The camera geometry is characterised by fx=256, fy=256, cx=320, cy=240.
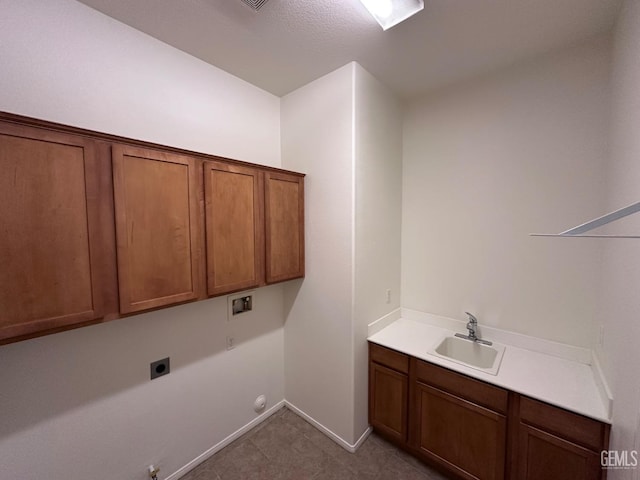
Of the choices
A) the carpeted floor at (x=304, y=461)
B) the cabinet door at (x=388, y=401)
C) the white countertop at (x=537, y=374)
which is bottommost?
the carpeted floor at (x=304, y=461)

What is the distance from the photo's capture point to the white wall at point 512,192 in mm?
1612

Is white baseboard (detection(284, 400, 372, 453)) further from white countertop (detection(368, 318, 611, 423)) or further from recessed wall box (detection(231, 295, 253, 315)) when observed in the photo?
recessed wall box (detection(231, 295, 253, 315))

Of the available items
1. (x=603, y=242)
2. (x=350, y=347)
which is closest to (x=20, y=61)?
(x=350, y=347)

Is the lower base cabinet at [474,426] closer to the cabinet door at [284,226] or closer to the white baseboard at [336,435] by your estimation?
the white baseboard at [336,435]

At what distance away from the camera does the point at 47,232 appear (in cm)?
103

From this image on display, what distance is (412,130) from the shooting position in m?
2.31

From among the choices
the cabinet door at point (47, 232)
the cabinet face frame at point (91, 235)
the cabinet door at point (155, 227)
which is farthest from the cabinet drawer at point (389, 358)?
the cabinet door at point (47, 232)

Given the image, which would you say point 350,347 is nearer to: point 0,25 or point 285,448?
point 285,448

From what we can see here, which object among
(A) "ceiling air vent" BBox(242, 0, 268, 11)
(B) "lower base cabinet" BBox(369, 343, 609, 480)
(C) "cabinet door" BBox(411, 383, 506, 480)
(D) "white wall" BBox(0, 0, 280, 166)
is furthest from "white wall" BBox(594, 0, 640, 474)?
(D) "white wall" BBox(0, 0, 280, 166)

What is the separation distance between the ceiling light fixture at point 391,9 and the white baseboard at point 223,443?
2915 mm

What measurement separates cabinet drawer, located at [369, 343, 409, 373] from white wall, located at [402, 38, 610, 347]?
612 millimetres

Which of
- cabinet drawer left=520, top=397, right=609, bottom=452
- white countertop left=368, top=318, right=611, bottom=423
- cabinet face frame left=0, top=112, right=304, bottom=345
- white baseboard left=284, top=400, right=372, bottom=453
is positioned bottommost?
white baseboard left=284, top=400, right=372, bottom=453

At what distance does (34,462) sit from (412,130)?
3.19m

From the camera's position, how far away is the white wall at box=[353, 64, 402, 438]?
6.12 ft
